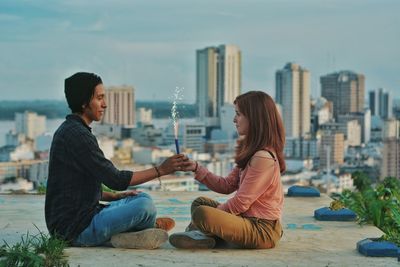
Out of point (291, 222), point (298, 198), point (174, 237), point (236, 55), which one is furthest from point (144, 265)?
point (236, 55)

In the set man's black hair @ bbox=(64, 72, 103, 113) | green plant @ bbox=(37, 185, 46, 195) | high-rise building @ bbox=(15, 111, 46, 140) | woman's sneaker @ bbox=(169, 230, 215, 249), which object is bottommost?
woman's sneaker @ bbox=(169, 230, 215, 249)

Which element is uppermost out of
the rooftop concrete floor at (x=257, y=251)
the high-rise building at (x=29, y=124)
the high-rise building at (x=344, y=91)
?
the high-rise building at (x=344, y=91)

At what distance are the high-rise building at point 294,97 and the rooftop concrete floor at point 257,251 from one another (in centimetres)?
9963

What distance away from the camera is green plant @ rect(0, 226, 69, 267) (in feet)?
11.0

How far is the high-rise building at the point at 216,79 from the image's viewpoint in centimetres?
9112

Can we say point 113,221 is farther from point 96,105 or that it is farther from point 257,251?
point 257,251

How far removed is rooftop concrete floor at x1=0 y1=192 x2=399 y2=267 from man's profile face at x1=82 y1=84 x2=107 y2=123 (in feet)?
1.79

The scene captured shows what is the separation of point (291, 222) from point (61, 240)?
156 cm

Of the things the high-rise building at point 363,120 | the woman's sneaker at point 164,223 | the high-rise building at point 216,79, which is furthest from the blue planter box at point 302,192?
the high-rise building at point 363,120

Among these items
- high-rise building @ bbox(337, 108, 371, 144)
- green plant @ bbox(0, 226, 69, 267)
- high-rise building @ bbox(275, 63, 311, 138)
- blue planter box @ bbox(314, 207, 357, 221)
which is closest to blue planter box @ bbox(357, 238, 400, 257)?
blue planter box @ bbox(314, 207, 357, 221)

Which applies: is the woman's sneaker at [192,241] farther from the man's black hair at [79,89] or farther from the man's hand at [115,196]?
the man's black hair at [79,89]

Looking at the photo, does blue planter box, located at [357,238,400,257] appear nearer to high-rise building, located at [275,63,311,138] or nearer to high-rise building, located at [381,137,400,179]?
high-rise building, located at [381,137,400,179]

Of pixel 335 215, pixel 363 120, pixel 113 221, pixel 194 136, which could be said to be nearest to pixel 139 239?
pixel 113 221

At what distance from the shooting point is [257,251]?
3.86m
